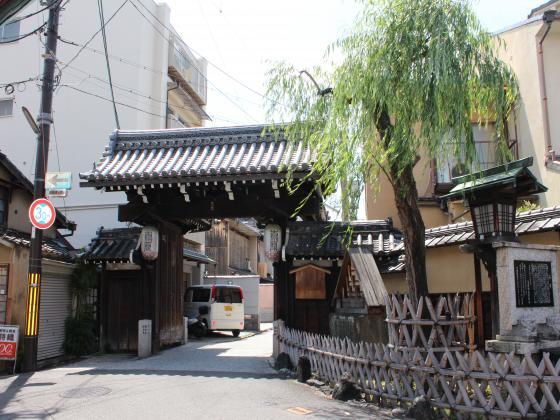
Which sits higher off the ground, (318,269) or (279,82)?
(279,82)

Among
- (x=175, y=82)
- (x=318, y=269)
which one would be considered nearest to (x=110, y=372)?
(x=318, y=269)

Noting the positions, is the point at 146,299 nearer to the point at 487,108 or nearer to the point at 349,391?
the point at 349,391

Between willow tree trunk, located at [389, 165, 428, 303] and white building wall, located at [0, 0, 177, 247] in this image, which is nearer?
willow tree trunk, located at [389, 165, 428, 303]

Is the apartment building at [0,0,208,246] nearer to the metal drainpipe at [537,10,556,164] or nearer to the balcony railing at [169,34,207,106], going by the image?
the balcony railing at [169,34,207,106]

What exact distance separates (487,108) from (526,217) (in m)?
2.57

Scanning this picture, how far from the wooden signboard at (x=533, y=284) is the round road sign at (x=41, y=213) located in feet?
34.2

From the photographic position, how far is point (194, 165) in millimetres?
14422

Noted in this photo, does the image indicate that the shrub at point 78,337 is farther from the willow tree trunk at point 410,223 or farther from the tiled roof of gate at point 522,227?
the willow tree trunk at point 410,223

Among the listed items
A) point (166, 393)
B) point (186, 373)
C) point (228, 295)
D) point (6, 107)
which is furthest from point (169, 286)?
point (6, 107)

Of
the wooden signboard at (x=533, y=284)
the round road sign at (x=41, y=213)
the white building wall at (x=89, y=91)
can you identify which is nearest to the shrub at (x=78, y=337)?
the round road sign at (x=41, y=213)

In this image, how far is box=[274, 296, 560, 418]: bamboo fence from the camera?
6527 millimetres

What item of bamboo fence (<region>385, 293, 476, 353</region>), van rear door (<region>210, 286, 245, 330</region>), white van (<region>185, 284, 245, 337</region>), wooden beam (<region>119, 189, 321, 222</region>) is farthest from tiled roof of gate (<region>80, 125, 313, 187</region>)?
van rear door (<region>210, 286, 245, 330</region>)

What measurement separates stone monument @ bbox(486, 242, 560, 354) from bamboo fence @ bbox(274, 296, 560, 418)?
28 centimetres

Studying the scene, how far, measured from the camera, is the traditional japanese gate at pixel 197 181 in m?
13.6
